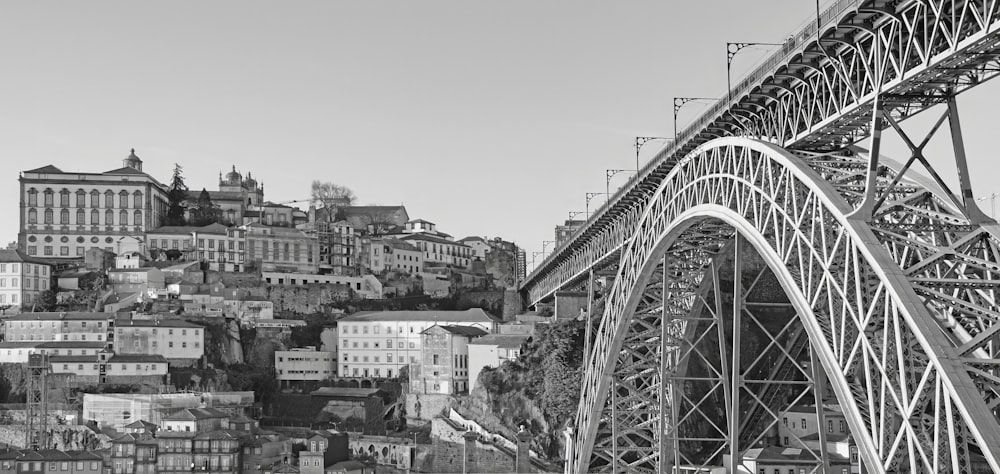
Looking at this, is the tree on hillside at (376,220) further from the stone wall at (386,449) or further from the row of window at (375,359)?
the stone wall at (386,449)

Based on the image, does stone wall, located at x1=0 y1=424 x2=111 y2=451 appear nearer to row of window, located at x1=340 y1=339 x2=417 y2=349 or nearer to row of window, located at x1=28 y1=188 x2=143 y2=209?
row of window, located at x1=340 y1=339 x2=417 y2=349

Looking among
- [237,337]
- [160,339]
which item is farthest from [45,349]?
[237,337]

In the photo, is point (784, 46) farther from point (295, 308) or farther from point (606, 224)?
point (295, 308)

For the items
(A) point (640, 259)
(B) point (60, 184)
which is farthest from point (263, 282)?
(A) point (640, 259)

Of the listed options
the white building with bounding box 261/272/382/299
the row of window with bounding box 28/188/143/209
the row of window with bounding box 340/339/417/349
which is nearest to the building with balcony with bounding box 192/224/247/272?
the white building with bounding box 261/272/382/299

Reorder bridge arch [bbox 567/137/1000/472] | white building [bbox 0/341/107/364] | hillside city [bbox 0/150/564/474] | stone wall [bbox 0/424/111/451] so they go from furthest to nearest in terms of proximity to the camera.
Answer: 1. white building [bbox 0/341/107/364]
2. stone wall [bbox 0/424/111/451]
3. hillside city [bbox 0/150/564/474]
4. bridge arch [bbox 567/137/1000/472]

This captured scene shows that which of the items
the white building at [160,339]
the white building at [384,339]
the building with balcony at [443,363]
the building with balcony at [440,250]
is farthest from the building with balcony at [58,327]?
the building with balcony at [440,250]
